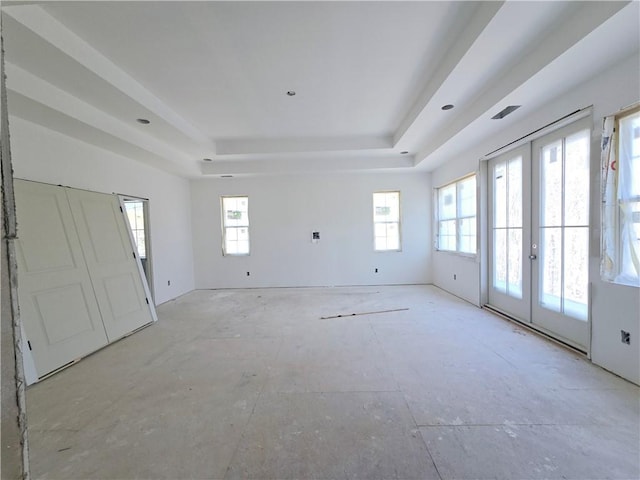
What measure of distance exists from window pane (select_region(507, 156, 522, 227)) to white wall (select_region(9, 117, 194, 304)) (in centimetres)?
592

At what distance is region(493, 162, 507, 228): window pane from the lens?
3.85m

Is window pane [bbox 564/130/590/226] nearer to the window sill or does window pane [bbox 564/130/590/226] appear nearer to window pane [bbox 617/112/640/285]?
window pane [bbox 617/112/640/285]

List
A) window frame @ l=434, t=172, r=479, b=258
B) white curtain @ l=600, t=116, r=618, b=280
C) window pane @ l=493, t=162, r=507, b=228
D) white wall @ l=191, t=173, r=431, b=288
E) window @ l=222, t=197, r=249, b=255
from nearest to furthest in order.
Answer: white curtain @ l=600, t=116, r=618, b=280 → window pane @ l=493, t=162, r=507, b=228 → window frame @ l=434, t=172, r=479, b=258 → white wall @ l=191, t=173, r=431, b=288 → window @ l=222, t=197, r=249, b=255

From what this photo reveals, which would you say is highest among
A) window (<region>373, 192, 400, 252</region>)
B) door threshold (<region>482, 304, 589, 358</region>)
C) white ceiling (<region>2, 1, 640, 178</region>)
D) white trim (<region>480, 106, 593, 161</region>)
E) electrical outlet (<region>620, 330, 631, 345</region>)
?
white ceiling (<region>2, 1, 640, 178</region>)

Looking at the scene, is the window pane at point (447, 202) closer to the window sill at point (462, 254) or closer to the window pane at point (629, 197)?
the window sill at point (462, 254)

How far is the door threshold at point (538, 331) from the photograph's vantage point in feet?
9.03

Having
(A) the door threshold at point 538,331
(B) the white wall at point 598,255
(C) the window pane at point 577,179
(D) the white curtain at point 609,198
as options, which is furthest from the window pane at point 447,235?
(D) the white curtain at point 609,198

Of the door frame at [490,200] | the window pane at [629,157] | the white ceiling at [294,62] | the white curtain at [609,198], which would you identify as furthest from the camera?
the door frame at [490,200]

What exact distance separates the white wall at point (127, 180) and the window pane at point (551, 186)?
591cm

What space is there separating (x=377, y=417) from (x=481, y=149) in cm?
410

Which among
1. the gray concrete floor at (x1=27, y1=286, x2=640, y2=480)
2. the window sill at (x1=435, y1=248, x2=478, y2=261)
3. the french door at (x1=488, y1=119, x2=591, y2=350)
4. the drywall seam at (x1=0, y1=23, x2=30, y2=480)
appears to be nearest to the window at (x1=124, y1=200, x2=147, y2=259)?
the gray concrete floor at (x1=27, y1=286, x2=640, y2=480)

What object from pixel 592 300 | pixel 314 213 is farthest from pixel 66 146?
pixel 592 300

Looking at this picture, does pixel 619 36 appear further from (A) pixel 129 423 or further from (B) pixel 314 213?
(B) pixel 314 213

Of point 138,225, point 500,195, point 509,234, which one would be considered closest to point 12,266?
point 509,234
